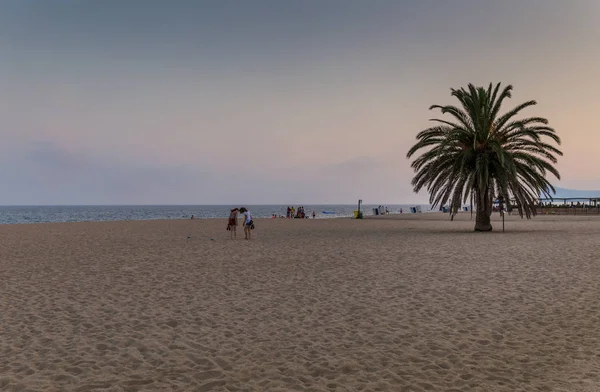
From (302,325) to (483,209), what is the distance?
23.8 meters


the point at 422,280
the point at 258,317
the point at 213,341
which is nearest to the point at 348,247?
the point at 422,280

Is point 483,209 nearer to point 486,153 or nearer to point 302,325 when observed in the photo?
point 486,153

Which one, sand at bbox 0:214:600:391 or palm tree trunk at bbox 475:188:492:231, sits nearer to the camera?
sand at bbox 0:214:600:391

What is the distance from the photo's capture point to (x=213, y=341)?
23.5 ft

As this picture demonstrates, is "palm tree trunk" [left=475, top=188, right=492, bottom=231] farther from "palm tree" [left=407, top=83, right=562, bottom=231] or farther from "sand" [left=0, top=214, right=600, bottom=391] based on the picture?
"sand" [left=0, top=214, right=600, bottom=391]

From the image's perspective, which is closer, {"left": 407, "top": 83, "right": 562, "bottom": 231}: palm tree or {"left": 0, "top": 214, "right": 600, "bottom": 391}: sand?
{"left": 0, "top": 214, "right": 600, "bottom": 391}: sand

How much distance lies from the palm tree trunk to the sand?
11.9 m

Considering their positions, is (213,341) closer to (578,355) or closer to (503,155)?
(578,355)

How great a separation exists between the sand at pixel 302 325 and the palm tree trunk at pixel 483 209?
39.2 ft

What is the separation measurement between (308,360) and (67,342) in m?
3.71

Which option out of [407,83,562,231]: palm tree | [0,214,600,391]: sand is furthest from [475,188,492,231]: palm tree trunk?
[0,214,600,391]: sand

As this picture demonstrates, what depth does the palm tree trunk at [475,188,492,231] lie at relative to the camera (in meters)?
28.0

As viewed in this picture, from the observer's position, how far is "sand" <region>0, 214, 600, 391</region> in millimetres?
5648

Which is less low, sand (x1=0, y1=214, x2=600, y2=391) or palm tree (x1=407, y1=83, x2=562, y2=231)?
palm tree (x1=407, y1=83, x2=562, y2=231)
